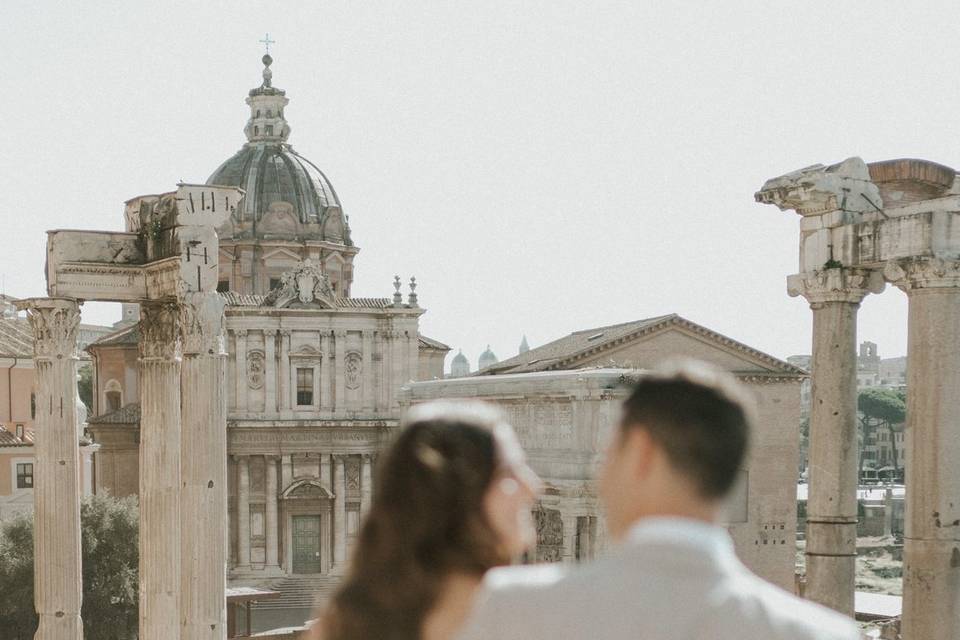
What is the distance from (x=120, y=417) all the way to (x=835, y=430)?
34066 mm

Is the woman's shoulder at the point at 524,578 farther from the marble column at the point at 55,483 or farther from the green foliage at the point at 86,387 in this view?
the green foliage at the point at 86,387

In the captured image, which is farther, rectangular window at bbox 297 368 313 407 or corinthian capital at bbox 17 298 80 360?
rectangular window at bbox 297 368 313 407

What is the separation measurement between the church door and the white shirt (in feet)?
125

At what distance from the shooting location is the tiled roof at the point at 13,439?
33656 millimetres

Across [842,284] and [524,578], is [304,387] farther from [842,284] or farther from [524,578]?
[524,578]

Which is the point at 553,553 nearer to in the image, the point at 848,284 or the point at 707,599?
the point at 848,284

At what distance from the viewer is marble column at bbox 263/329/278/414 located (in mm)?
38844

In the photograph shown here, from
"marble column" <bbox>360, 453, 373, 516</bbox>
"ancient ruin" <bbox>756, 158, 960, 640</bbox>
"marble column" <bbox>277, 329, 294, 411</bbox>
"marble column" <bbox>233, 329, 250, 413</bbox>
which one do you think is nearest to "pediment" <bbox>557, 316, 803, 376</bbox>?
"marble column" <bbox>360, 453, 373, 516</bbox>

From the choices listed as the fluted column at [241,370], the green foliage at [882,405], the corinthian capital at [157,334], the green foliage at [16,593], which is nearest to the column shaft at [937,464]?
the corinthian capital at [157,334]

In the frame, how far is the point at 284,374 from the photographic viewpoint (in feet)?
128

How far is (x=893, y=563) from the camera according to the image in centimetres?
5094

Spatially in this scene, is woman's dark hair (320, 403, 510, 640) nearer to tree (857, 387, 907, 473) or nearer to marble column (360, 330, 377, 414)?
marble column (360, 330, 377, 414)

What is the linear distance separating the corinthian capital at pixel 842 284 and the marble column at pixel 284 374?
97.1ft

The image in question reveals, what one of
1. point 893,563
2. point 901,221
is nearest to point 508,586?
point 901,221
